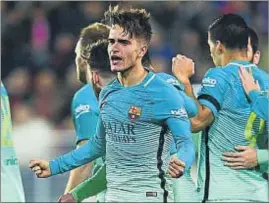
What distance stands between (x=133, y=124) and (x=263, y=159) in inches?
30.8

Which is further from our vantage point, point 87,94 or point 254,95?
point 87,94

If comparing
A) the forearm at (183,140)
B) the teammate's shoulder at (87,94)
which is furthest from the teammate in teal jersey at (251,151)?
the teammate's shoulder at (87,94)

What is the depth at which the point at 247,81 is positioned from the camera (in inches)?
227

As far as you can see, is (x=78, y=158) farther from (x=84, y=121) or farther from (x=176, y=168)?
(x=84, y=121)

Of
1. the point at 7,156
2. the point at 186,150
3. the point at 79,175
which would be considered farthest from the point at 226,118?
the point at 79,175

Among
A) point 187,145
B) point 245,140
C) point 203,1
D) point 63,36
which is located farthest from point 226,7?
point 187,145

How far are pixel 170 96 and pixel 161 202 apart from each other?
52 cm

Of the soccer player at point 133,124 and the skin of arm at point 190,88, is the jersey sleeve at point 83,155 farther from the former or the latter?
the skin of arm at point 190,88

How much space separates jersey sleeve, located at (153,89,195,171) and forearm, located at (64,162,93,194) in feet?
5.40

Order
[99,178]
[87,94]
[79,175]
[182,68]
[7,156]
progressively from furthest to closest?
[79,175] < [87,94] < [7,156] < [99,178] < [182,68]

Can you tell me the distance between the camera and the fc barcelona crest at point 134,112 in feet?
17.7

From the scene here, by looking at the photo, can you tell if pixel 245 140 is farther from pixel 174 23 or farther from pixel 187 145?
pixel 174 23

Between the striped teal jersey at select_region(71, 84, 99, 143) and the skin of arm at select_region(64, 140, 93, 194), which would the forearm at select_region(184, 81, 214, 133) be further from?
the skin of arm at select_region(64, 140, 93, 194)

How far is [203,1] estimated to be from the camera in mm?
9547
